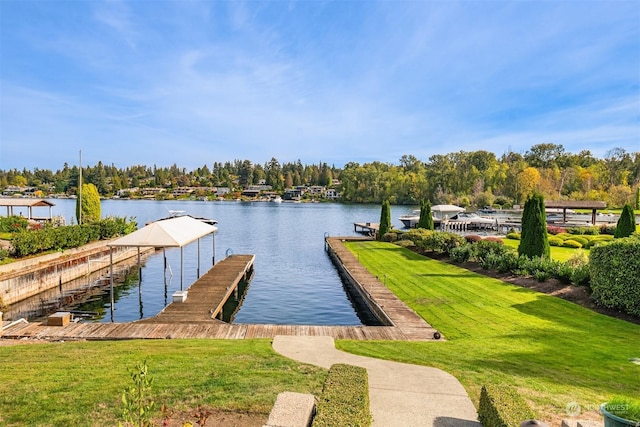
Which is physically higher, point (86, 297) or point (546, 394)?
point (546, 394)

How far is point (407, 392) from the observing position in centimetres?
655

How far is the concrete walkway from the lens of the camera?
562 cm

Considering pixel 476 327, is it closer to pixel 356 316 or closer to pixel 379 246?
pixel 356 316

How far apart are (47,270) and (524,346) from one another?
2094cm

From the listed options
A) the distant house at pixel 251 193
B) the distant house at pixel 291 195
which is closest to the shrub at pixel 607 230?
the distant house at pixel 291 195

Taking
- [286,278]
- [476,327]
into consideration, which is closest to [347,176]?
[286,278]

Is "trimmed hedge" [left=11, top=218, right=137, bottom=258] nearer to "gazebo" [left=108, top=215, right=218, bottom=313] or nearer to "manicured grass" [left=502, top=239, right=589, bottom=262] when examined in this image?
"gazebo" [left=108, top=215, right=218, bottom=313]

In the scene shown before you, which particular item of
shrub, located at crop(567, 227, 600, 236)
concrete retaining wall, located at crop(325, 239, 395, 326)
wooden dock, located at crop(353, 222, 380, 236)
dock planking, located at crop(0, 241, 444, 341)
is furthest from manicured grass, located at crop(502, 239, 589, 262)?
wooden dock, located at crop(353, 222, 380, 236)

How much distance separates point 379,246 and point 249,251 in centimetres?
1087

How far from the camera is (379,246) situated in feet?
105

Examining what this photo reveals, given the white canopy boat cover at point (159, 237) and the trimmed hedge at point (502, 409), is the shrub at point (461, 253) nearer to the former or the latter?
the white canopy boat cover at point (159, 237)

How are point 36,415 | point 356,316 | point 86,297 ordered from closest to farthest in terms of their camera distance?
point 36,415
point 356,316
point 86,297

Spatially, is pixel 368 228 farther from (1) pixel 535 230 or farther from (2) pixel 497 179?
(2) pixel 497 179

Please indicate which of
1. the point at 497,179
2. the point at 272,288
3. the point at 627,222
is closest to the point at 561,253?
the point at 627,222
